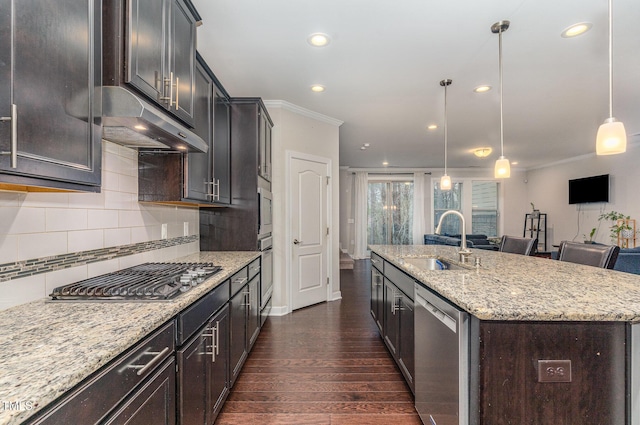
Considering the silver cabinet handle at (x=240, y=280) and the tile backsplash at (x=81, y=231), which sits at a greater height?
the tile backsplash at (x=81, y=231)

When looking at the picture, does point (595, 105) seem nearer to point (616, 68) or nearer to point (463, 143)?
point (616, 68)

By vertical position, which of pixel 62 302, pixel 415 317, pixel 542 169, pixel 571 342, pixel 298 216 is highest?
pixel 542 169

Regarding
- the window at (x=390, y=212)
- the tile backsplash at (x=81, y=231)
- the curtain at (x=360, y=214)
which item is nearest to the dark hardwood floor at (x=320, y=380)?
the tile backsplash at (x=81, y=231)

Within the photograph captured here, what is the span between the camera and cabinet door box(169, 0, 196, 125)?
1.67 metres

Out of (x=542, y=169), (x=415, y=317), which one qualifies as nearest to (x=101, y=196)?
(x=415, y=317)

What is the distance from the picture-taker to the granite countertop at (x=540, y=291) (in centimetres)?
115

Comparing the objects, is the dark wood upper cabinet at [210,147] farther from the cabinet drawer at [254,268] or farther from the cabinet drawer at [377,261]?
the cabinet drawer at [377,261]

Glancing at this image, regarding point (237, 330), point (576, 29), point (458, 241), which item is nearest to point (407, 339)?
point (237, 330)

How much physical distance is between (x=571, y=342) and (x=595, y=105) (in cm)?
411

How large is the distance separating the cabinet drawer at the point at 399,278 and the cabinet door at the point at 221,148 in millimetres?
1586

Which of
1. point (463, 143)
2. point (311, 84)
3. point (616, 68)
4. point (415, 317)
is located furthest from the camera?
point (463, 143)

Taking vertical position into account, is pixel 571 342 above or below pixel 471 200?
below

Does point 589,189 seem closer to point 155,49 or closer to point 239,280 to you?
point 239,280

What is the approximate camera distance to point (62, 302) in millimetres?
1295
